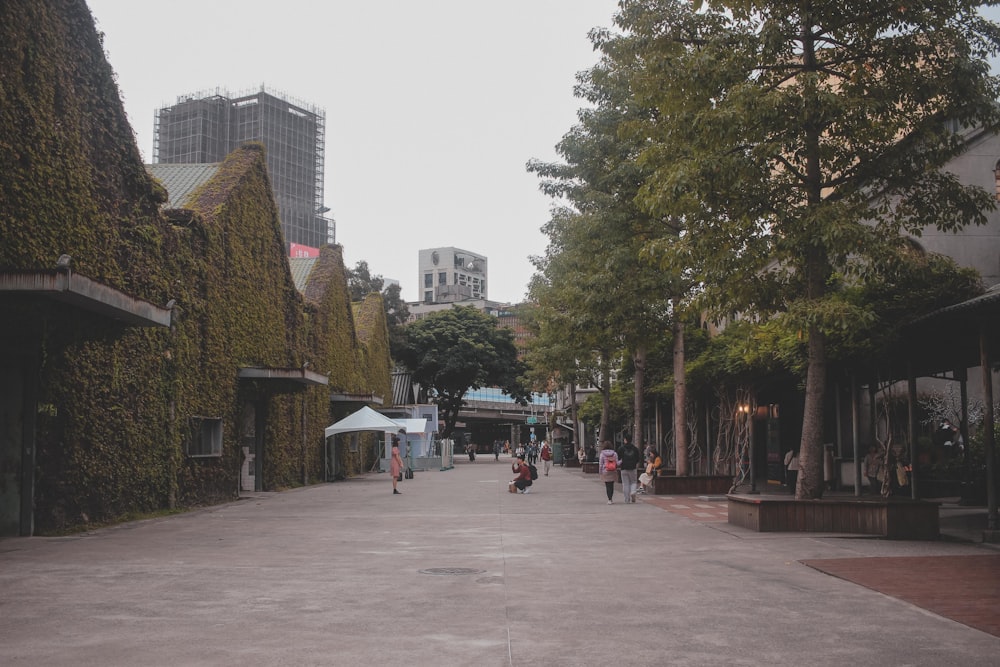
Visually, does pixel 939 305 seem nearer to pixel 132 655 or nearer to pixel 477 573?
pixel 477 573

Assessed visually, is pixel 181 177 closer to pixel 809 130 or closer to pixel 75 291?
pixel 75 291

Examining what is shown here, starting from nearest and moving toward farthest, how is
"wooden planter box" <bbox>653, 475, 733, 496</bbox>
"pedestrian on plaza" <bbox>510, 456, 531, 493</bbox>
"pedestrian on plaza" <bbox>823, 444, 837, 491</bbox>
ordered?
1. "wooden planter box" <bbox>653, 475, 733, 496</bbox>
2. "pedestrian on plaza" <bbox>510, 456, 531, 493</bbox>
3. "pedestrian on plaza" <bbox>823, 444, 837, 491</bbox>

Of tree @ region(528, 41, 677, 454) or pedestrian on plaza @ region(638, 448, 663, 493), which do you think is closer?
tree @ region(528, 41, 677, 454)

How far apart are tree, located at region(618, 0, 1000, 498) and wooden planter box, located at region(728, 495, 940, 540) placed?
48 centimetres

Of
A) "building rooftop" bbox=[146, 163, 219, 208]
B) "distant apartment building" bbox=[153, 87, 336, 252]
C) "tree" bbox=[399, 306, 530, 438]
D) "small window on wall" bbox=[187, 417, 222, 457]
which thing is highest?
"distant apartment building" bbox=[153, 87, 336, 252]

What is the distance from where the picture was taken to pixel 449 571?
10.6 meters

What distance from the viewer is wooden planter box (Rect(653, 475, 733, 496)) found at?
2617 cm

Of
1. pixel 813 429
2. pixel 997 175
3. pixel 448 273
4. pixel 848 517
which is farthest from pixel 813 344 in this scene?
pixel 448 273

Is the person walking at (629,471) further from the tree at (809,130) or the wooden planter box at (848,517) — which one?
the tree at (809,130)

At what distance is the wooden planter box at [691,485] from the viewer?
1030 inches

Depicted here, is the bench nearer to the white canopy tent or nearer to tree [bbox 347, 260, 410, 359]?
the white canopy tent

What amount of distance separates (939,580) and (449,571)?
A: 17.0ft

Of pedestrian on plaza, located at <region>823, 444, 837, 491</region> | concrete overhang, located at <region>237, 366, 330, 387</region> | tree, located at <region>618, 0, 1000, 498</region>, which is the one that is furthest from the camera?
pedestrian on plaza, located at <region>823, 444, 837, 491</region>

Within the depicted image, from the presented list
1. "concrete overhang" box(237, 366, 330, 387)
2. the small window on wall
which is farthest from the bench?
the small window on wall
